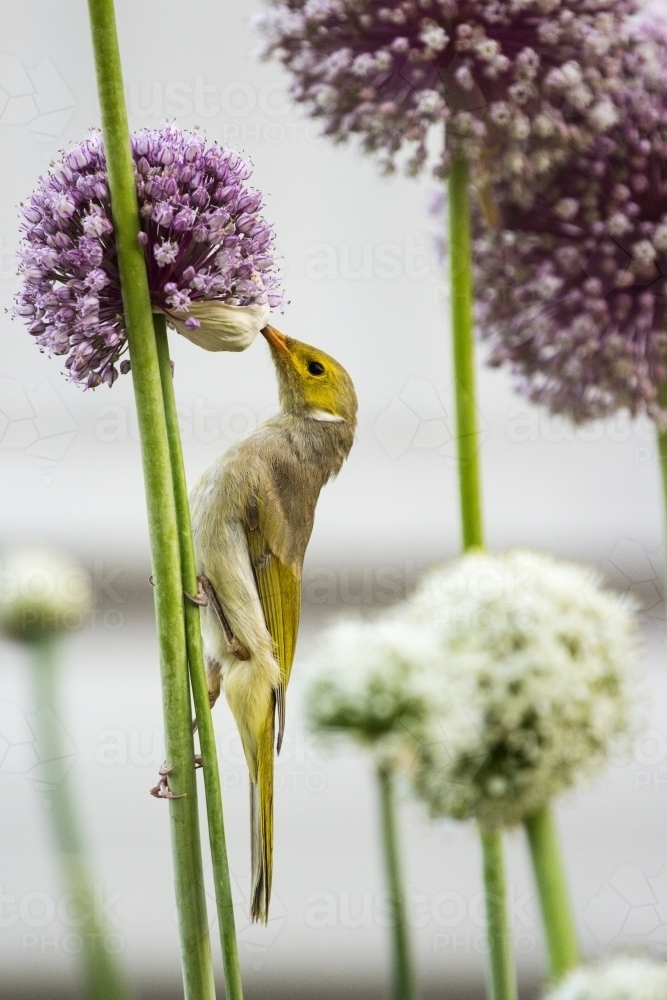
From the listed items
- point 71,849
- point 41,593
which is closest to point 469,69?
point 41,593

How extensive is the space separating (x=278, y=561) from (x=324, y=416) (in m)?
0.10

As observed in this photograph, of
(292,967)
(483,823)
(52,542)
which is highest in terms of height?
(52,542)

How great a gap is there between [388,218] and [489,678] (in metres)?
0.32

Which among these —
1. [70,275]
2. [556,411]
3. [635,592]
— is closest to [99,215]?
[70,275]

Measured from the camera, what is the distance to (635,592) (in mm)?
637

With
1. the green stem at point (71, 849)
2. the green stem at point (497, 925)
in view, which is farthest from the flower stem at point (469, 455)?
the green stem at point (71, 849)

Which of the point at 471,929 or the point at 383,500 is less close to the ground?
the point at 383,500

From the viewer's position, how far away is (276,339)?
0.62m

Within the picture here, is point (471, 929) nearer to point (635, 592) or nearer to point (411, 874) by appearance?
point (411, 874)

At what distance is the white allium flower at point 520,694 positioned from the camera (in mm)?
454

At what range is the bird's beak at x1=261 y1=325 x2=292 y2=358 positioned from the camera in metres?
0.62

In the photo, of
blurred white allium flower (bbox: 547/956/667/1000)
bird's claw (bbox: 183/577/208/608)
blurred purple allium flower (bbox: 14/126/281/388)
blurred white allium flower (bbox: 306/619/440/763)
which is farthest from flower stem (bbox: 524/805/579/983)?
blurred purple allium flower (bbox: 14/126/281/388)

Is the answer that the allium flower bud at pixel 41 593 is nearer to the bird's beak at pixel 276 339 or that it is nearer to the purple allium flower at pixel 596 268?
the bird's beak at pixel 276 339

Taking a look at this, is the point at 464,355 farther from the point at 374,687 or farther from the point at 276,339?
the point at 374,687
